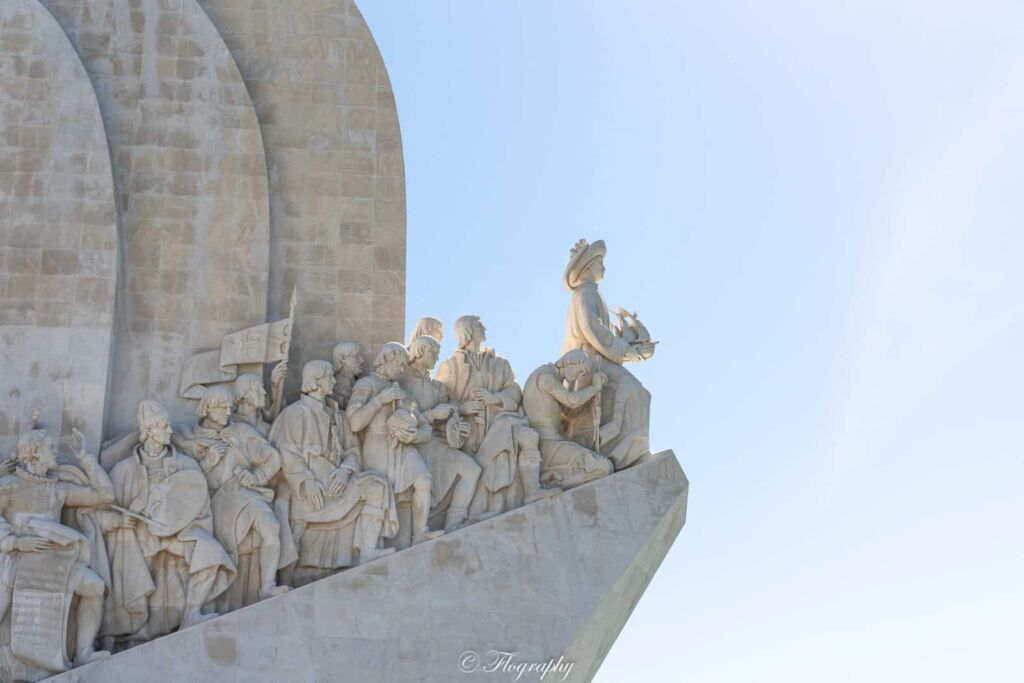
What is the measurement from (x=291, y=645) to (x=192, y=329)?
2.96m

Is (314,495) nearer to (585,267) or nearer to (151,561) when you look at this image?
(151,561)

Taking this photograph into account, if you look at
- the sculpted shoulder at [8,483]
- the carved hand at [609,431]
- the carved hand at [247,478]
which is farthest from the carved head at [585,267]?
the sculpted shoulder at [8,483]

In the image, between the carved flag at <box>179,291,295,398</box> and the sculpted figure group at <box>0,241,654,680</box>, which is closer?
the sculpted figure group at <box>0,241,654,680</box>

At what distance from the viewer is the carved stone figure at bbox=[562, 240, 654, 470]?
16.6m

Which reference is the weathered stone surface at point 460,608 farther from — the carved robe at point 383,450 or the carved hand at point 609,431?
the carved robe at point 383,450

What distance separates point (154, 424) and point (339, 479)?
59.1 inches

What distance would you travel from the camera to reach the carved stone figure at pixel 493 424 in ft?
53.0

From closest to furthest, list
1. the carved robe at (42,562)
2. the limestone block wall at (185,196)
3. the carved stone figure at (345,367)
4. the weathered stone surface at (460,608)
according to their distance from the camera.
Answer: the carved robe at (42,562) → the weathered stone surface at (460,608) → the limestone block wall at (185,196) → the carved stone figure at (345,367)

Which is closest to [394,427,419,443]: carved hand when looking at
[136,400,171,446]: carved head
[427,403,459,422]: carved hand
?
[427,403,459,422]: carved hand

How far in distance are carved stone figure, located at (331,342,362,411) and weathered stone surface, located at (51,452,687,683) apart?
1609mm

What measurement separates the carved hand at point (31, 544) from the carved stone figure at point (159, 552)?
0.52m

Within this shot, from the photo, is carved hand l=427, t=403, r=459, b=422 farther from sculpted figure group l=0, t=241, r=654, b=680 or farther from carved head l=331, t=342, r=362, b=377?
carved head l=331, t=342, r=362, b=377

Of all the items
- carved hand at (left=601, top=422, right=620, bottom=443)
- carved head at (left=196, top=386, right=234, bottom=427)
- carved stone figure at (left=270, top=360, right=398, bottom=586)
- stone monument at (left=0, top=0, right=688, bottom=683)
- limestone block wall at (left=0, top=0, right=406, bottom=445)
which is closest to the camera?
stone monument at (left=0, top=0, right=688, bottom=683)

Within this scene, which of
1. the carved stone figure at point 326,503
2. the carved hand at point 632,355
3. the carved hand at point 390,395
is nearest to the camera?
the carved stone figure at point 326,503
